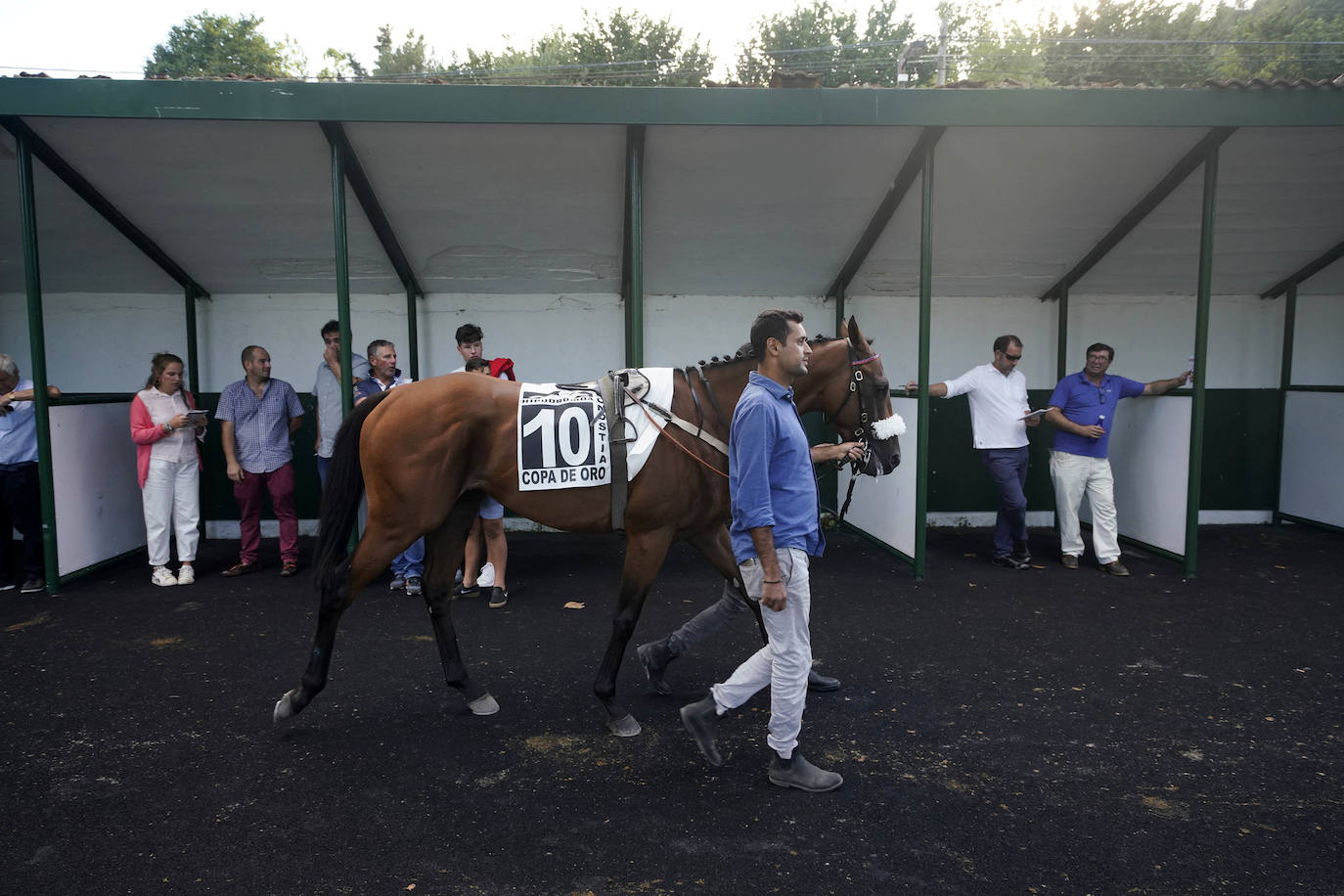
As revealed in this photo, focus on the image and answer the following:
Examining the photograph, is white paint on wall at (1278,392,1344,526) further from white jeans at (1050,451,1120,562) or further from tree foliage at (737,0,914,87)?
tree foliage at (737,0,914,87)

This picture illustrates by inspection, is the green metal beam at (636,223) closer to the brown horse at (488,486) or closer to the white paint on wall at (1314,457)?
the brown horse at (488,486)

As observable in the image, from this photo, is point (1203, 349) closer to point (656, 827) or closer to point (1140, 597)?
point (1140, 597)

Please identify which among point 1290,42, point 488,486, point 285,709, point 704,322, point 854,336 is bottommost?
point 285,709

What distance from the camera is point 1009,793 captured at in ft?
10.1

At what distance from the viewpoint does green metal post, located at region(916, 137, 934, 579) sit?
19.2ft

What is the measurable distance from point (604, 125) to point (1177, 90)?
3901 mm

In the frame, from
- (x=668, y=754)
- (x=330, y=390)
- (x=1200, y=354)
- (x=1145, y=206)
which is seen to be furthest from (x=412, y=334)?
(x=1200, y=354)

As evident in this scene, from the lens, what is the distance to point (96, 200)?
20.4ft

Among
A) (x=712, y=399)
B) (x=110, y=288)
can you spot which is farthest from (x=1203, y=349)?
(x=110, y=288)

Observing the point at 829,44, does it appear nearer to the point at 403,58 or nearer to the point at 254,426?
the point at 403,58

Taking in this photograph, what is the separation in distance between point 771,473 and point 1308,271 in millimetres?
7696

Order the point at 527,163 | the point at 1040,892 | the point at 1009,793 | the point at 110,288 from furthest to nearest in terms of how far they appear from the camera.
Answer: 1. the point at 110,288
2. the point at 527,163
3. the point at 1009,793
4. the point at 1040,892

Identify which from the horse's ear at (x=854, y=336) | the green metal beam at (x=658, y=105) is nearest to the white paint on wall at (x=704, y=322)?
the green metal beam at (x=658, y=105)

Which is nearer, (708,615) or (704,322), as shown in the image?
(708,615)
